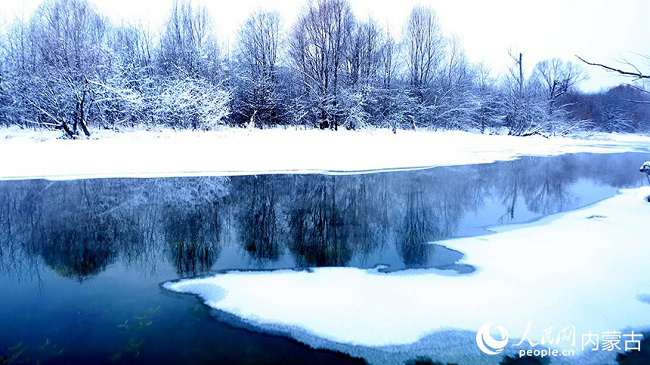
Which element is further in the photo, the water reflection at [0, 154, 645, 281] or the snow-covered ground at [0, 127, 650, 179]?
the snow-covered ground at [0, 127, 650, 179]

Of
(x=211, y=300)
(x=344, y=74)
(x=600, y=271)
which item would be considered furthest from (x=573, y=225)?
(x=344, y=74)

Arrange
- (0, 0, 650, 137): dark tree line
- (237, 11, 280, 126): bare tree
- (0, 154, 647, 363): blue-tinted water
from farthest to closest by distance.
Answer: (237, 11, 280, 126): bare tree < (0, 0, 650, 137): dark tree line < (0, 154, 647, 363): blue-tinted water

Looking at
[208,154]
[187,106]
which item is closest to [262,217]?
[208,154]

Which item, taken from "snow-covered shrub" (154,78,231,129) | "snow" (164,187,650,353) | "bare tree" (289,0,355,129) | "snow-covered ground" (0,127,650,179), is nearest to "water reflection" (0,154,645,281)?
"snow" (164,187,650,353)

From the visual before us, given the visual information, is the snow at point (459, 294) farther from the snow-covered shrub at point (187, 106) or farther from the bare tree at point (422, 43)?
the bare tree at point (422, 43)

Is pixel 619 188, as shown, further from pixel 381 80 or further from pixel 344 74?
pixel 381 80

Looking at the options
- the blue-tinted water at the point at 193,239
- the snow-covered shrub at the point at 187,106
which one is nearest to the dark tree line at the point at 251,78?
the snow-covered shrub at the point at 187,106

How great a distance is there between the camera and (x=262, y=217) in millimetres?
8438

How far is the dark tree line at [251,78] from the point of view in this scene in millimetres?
22484

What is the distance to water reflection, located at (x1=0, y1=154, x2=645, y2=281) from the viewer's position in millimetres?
5938

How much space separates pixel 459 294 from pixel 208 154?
50.1 ft

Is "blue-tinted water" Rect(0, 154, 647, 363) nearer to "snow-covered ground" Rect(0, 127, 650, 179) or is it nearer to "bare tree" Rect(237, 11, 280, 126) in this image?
"snow-covered ground" Rect(0, 127, 650, 179)

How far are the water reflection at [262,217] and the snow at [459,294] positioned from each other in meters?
0.57

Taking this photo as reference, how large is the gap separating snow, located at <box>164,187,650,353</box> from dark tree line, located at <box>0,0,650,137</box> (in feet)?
69.8
